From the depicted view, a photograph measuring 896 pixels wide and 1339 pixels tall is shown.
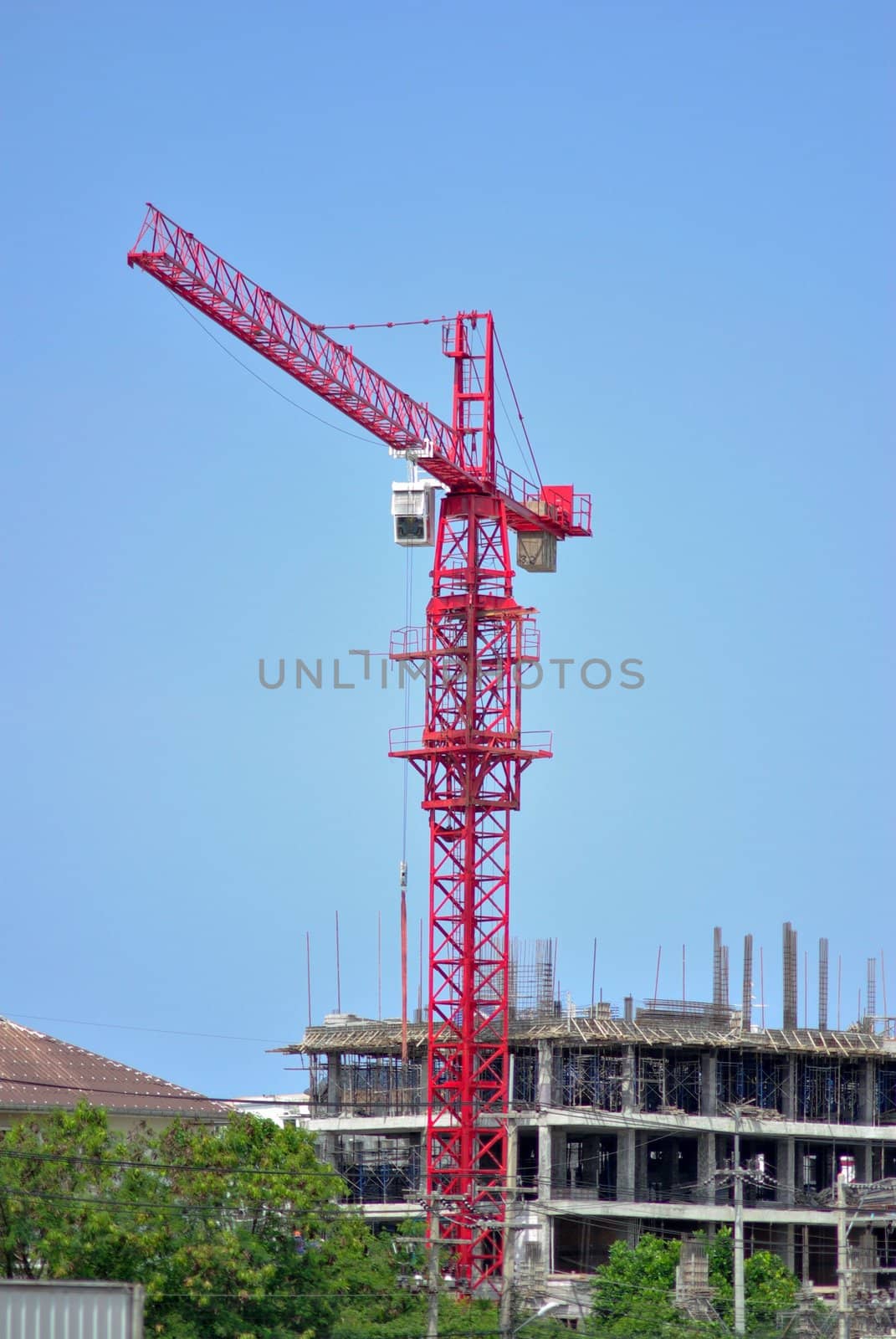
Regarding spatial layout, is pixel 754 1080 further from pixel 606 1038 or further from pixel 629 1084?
pixel 606 1038

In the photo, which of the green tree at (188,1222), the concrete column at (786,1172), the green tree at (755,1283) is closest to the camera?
the green tree at (188,1222)

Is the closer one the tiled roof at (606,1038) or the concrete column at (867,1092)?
the tiled roof at (606,1038)

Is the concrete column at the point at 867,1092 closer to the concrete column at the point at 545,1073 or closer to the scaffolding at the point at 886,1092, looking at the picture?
the scaffolding at the point at 886,1092

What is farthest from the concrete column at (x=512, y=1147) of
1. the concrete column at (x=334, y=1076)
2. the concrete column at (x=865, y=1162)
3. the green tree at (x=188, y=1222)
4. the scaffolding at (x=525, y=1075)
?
the green tree at (x=188, y=1222)

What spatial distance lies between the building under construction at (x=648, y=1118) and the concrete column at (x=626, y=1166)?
0.31 ft

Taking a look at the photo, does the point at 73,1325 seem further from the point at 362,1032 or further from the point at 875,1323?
the point at 362,1032

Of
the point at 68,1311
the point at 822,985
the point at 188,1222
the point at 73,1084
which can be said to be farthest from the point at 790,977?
the point at 68,1311

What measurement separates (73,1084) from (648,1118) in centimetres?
3008

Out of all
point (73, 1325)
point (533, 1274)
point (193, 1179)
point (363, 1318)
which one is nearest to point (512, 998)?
point (533, 1274)

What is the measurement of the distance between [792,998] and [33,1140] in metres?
52.5

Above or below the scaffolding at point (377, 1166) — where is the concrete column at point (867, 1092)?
above

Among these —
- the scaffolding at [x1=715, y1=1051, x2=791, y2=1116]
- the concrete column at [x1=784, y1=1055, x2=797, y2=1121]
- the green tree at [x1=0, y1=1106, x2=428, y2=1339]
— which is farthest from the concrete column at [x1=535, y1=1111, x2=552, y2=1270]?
the green tree at [x1=0, y1=1106, x2=428, y2=1339]

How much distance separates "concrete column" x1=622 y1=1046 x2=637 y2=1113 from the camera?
91.8m

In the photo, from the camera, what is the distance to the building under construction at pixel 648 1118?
91.4 m
